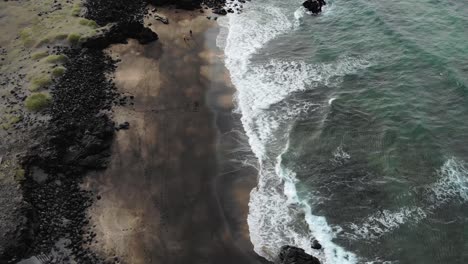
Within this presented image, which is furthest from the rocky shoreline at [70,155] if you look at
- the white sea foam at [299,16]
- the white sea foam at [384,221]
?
the white sea foam at [299,16]

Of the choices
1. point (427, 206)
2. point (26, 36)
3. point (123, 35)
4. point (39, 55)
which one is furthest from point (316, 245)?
point (26, 36)

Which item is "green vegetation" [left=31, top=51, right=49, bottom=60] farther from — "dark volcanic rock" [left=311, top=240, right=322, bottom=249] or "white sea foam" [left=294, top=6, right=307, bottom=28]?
"dark volcanic rock" [left=311, top=240, right=322, bottom=249]

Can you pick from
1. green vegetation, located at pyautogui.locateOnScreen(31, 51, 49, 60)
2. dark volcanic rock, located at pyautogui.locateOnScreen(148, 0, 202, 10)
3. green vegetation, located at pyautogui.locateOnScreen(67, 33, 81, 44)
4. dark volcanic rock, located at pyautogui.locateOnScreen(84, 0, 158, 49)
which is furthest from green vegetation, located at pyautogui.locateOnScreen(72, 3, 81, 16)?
green vegetation, located at pyautogui.locateOnScreen(31, 51, 49, 60)

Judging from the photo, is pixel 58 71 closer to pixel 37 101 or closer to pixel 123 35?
pixel 37 101

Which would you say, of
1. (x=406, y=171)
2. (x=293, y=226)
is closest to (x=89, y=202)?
(x=293, y=226)

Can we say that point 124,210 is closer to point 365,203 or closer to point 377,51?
point 365,203

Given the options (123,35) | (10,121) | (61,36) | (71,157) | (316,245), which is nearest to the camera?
(316,245)

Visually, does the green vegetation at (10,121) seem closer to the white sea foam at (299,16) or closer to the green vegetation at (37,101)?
the green vegetation at (37,101)
